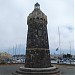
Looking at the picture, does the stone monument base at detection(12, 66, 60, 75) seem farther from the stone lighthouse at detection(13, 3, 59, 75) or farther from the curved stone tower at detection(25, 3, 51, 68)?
the curved stone tower at detection(25, 3, 51, 68)

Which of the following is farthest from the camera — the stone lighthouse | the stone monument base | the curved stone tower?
the curved stone tower

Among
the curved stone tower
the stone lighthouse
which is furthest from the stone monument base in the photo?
the curved stone tower

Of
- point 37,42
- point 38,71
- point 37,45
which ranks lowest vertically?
point 38,71

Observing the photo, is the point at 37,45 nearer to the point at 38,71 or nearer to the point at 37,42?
the point at 37,42

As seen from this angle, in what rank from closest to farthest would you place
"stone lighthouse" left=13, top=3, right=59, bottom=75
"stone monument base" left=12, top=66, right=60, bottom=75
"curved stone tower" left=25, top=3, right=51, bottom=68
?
"stone monument base" left=12, top=66, right=60, bottom=75 → "stone lighthouse" left=13, top=3, right=59, bottom=75 → "curved stone tower" left=25, top=3, right=51, bottom=68

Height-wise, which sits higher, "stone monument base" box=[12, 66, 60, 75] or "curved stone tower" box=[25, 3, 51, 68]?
"curved stone tower" box=[25, 3, 51, 68]

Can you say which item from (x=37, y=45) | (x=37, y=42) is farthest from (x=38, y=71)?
(x=37, y=42)

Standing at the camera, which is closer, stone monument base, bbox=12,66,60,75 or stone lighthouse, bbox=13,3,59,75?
stone monument base, bbox=12,66,60,75

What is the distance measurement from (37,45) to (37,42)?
29 centimetres

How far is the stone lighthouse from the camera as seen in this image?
1906cm

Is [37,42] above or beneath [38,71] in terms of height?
above

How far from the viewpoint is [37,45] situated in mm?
19422

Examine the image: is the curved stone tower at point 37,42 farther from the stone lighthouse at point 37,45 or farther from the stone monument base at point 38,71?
the stone monument base at point 38,71

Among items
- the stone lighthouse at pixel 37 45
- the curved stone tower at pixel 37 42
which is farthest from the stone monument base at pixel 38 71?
the curved stone tower at pixel 37 42
